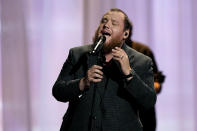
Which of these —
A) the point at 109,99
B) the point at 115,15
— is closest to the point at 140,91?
the point at 109,99

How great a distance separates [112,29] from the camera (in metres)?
2.20

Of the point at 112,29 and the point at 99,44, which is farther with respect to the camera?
the point at 112,29

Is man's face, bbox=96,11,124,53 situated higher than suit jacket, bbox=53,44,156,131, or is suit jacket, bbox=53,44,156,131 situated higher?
man's face, bbox=96,11,124,53

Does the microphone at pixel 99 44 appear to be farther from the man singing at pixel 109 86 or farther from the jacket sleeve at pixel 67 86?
the jacket sleeve at pixel 67 86

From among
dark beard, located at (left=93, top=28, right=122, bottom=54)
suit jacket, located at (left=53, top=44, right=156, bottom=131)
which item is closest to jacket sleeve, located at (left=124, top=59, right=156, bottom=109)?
suit jacket, located at (left=53, top=44, right=156, bottom=131)

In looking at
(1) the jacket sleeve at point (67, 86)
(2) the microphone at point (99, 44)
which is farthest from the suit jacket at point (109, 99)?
(2) the microphone at point (99, 44)

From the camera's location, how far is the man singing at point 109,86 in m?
2.08

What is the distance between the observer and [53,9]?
3646 millimetres

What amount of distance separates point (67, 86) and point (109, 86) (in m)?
0.18

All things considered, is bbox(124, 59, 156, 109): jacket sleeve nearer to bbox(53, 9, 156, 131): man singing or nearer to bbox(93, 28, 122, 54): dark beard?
bbox(53, 9, 156, 131): man singing

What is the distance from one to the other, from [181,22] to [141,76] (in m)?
1.86

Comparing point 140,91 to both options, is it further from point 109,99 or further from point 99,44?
point 99,44

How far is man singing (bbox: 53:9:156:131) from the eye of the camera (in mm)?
2076

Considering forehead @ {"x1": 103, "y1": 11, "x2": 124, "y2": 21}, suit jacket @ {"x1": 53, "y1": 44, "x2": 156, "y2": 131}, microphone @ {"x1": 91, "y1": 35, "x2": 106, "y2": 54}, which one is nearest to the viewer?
microphone @ {"x1": 91, "y1": 35, "x2": 106, "y2": 54}
